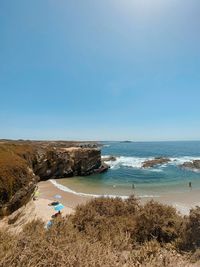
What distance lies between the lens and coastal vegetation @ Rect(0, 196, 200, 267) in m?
4.36

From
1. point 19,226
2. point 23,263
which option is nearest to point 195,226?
point 23,263

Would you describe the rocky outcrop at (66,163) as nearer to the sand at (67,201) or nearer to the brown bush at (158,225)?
the sand at (67,201)

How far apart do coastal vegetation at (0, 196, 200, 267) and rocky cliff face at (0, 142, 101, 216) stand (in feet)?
10.6

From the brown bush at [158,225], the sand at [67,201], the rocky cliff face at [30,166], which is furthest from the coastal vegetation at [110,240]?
the sand at [67,201]

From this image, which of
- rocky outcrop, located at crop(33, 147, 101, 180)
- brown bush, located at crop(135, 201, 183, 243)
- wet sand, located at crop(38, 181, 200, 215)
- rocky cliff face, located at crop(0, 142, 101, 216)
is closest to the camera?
brown bush, located at crop(135, 201, 183, 243)

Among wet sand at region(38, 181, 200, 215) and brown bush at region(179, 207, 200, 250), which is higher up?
brown bush at region(179, 207, 200, 250)

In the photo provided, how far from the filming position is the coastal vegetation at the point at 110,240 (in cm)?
436

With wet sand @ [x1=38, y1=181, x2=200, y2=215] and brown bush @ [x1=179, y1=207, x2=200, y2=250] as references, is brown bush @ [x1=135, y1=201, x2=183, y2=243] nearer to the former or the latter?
brown bush @ [x1=179, y1=207, x2=200, y2=250]

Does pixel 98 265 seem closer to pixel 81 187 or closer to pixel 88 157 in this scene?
pixel 81 187

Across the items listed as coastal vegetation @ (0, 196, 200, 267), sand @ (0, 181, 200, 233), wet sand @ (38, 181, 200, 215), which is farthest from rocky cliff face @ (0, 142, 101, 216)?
wet sand @ (38, 181, 200, 215)

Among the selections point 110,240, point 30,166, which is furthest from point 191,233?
point 30,166

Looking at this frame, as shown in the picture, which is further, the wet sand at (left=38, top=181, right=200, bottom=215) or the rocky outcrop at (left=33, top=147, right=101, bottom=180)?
the rocky outcrop at (left=33, top=147, right=101, bottom=180)

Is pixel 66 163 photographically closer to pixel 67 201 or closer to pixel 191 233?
pixel 67 201

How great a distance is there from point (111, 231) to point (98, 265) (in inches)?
182
